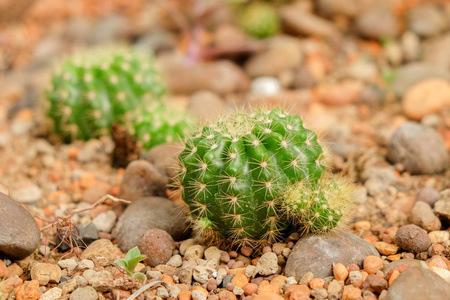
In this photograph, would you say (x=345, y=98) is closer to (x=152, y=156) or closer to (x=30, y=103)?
(x=152, y=156)

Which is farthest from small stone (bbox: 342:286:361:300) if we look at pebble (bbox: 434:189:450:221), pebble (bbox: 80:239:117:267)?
pebble (bbox: 80:239:117:267)

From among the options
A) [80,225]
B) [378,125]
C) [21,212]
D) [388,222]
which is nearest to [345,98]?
[378,125]

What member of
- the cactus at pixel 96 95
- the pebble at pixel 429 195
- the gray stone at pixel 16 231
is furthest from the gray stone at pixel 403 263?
the cactus at pixel 96 95

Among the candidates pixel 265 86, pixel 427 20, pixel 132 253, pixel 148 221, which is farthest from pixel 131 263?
pixel 427 20

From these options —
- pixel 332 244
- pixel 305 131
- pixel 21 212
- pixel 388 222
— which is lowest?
pixel 388 222

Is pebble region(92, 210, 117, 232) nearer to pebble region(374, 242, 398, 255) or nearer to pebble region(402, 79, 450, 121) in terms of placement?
pebble region(374, 242, 398, 255)

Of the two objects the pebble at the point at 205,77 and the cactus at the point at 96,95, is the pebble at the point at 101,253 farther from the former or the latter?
the pebble at the point at 205,77
